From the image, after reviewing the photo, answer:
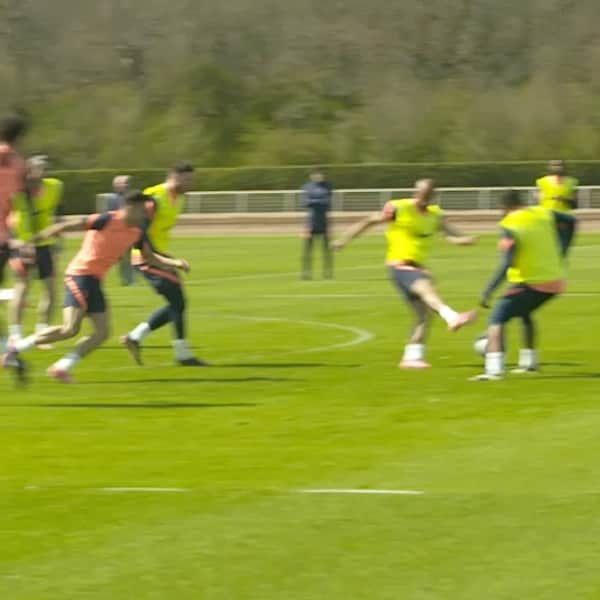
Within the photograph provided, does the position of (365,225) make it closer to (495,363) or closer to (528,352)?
(528,352)

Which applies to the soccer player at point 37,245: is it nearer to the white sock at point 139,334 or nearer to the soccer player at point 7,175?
the white sock at point 139,334

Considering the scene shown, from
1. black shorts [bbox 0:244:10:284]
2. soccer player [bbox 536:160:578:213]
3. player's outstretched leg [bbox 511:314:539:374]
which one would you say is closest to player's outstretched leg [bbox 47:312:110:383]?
black shorts [bbox 0:244:10:284]

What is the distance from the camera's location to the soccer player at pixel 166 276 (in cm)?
1711

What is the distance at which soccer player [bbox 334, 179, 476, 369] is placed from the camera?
16797 millimetres

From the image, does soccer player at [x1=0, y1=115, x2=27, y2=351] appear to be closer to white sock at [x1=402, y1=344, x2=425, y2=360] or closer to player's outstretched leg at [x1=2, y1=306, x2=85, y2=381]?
player's outstretched leg at [x1=2, y1=306, x2=85, y2=381]

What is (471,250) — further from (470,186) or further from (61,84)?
(61,84)

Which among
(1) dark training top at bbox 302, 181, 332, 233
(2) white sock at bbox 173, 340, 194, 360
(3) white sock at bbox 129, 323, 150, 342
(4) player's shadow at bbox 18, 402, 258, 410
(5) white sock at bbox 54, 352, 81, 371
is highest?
(5) white sock at bbox 54, 352, 81, 371

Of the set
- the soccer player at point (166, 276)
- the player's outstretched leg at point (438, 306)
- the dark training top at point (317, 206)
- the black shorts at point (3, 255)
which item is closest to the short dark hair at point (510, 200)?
the player's outstretched leg at point (438, 306)

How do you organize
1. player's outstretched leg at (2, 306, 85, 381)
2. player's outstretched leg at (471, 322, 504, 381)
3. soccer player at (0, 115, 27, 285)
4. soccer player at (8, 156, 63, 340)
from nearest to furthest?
soccer player at (0, 115, 27, 285)
player's outstretched leg at (2, 306, 85, 381)
player's outstretched leg at (471, 322, 504, 381)
soccer player at (8, 156, 63, 340)

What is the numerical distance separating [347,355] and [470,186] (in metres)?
44.0

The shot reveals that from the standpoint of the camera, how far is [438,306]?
1641 centimetres

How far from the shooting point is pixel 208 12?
254 ft

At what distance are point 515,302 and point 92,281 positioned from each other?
353cm

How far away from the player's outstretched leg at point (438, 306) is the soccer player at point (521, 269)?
287mm
